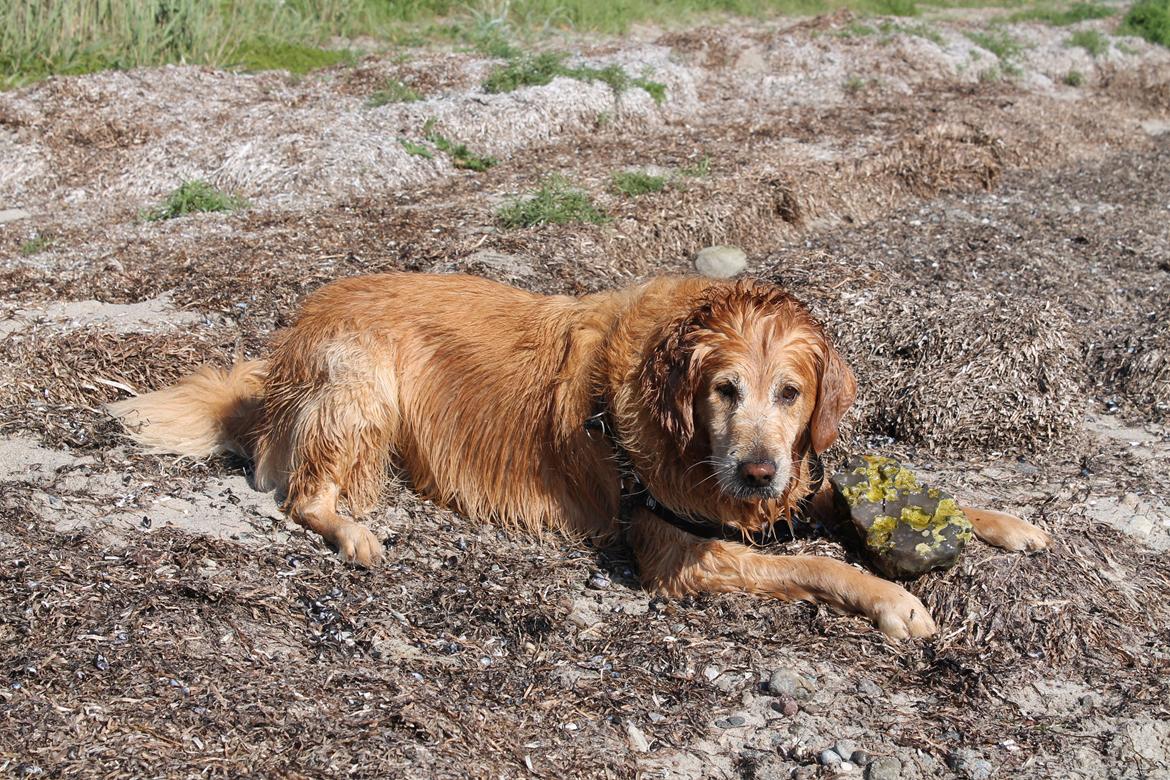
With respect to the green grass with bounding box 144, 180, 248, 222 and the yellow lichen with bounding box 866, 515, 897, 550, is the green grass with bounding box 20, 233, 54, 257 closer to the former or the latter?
the green grass with bounding box 144, 180, 248, 222

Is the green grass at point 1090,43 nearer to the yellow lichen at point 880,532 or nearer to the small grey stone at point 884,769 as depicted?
the yellow lichen at point 880,532

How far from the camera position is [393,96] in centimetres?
1077

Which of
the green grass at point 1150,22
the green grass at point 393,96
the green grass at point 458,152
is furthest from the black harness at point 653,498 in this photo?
the green grass at point 1150,22

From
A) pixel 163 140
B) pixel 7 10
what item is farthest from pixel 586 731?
pixel 7 10

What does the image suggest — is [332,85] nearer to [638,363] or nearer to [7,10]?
[7,10]

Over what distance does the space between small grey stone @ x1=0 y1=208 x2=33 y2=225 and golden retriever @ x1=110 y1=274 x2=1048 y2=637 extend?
4.28m

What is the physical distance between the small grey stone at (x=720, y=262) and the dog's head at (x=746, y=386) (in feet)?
12.8

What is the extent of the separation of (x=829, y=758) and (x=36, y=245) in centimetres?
652

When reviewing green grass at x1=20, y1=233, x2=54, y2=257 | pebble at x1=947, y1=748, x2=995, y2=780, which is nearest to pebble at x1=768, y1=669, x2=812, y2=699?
pebble at x1=947, y1=748, x2=995, y2=780

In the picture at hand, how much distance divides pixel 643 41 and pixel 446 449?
11013mm

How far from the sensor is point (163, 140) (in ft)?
32.5

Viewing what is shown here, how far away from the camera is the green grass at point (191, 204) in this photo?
8594 millimetres

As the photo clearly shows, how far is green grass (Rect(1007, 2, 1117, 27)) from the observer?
18.9 meters

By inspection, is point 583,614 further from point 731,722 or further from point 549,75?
point 549,75
